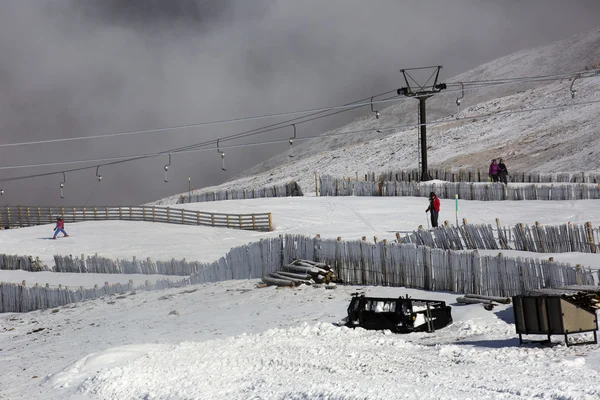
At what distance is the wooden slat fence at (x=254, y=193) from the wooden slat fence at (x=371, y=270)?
85.8 feet

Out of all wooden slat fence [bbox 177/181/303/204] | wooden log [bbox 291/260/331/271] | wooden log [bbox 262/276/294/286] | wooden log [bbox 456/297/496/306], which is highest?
wooden slat fence [bbox 177/181/303/204]

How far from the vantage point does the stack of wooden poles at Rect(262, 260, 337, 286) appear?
25.2 metres

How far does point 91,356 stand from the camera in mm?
17766

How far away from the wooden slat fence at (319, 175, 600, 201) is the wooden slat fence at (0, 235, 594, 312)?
70.2 ft

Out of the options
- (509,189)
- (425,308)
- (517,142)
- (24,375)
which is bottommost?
(24,375)

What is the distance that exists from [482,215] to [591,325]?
2674 centimetres

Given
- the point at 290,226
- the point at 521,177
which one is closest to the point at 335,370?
the point at 290,226

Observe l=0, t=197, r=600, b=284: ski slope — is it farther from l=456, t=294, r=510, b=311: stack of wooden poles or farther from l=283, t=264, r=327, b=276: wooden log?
l=456, t=294, r=510, b=311: stack of wooden poles

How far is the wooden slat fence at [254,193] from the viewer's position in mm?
58487

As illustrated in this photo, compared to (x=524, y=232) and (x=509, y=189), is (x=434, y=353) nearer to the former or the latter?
(x=524, y=232)

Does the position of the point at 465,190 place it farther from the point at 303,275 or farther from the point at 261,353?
the point at 261,353

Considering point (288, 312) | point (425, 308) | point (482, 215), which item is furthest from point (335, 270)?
point (482, 215)

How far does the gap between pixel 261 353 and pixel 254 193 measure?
147 ft

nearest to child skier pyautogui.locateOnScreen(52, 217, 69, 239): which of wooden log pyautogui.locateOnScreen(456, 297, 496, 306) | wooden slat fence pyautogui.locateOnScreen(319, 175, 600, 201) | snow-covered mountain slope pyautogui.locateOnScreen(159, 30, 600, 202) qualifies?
wooden slat fence pyautogui.locateOnScreen(319, 175, 600, 201)
